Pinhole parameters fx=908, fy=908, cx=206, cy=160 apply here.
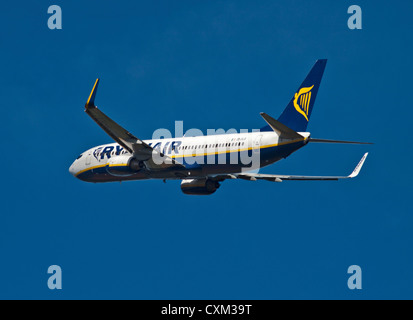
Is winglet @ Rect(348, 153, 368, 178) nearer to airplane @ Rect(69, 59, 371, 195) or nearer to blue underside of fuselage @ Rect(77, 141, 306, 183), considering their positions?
airplane @ Rect(69, 59, 371, 195)

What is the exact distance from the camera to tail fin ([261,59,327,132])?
6192 cm

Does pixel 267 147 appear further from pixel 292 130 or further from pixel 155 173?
pixel 155 173

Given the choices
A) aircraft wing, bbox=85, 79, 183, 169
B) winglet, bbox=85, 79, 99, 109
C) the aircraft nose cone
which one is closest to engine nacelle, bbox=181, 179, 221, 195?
aircraft wing, bbox=85, 79, 183, 169

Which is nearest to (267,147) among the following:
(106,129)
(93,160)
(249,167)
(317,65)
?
(249,167)

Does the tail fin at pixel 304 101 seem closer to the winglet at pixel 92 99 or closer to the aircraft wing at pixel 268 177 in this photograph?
the aircraft wing at pixel 268 177

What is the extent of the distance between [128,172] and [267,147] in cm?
1016

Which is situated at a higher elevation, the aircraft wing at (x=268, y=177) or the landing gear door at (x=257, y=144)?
the landing gear door at (x=257, y=144)

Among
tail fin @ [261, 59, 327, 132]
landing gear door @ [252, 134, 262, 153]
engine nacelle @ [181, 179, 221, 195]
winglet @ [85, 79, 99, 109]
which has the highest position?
tail fin @ [261, 59, 327, 132]

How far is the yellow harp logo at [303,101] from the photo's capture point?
204 feet

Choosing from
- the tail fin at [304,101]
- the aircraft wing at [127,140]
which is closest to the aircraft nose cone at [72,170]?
the aircraft wing at [127,140]

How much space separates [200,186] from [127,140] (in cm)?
863

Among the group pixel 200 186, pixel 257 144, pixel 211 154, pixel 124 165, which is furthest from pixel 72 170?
pixel 257 144

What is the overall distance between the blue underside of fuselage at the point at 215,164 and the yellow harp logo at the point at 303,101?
3.10 m

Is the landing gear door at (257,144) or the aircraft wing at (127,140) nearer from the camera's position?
the aircraft wing at (127,140)
